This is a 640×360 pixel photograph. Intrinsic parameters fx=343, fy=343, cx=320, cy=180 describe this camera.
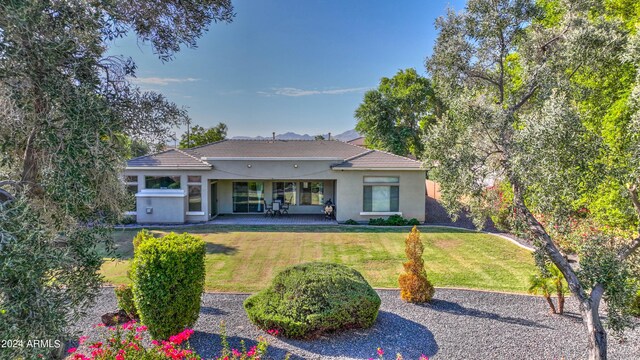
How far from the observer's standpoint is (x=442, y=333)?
7656 millimetres

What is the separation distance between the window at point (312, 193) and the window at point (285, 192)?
1.84 feet

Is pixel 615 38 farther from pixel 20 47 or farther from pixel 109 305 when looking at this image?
pixel 109 305

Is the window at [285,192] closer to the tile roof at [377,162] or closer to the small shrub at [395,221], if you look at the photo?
the tile roof at [377,162]

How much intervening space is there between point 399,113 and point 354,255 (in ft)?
76.5

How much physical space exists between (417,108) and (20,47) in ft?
110

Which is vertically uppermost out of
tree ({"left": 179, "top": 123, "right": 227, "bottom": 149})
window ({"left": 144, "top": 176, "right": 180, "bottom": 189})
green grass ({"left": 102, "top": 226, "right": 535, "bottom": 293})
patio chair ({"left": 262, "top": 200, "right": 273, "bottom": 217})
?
tree ({"left": 179, "top": 123, "right": 227, "bottom": 149})

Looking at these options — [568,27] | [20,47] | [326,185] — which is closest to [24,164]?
[20,47]

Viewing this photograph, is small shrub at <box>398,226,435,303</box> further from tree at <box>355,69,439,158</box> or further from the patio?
tree at <box>355,69,439,158</box>

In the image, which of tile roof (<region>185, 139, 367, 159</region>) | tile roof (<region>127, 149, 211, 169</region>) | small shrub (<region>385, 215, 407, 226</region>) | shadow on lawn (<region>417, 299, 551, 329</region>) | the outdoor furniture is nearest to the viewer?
shadow on lawn (<region>417, 299, 551, 329</region>)

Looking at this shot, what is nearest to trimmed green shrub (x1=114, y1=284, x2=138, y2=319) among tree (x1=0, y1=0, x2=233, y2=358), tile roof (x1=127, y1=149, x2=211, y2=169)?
tree (x1=0, y1=0, x2=233, y2=358)

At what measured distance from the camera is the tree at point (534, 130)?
5383mm

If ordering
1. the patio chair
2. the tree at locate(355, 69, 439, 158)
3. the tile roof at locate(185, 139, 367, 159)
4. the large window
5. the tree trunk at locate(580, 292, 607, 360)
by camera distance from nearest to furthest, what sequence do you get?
the tree trunk at locate(580, 292, 607, 360), the large window, the tile roof at locate(185, 139, 367, 159), the patio chair, the tree at locate(355, 69, 439, 158)

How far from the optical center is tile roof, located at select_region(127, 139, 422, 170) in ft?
67.9

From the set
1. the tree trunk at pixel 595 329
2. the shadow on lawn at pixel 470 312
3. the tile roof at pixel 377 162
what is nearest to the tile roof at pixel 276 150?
the tile roof at pixel 377 162
